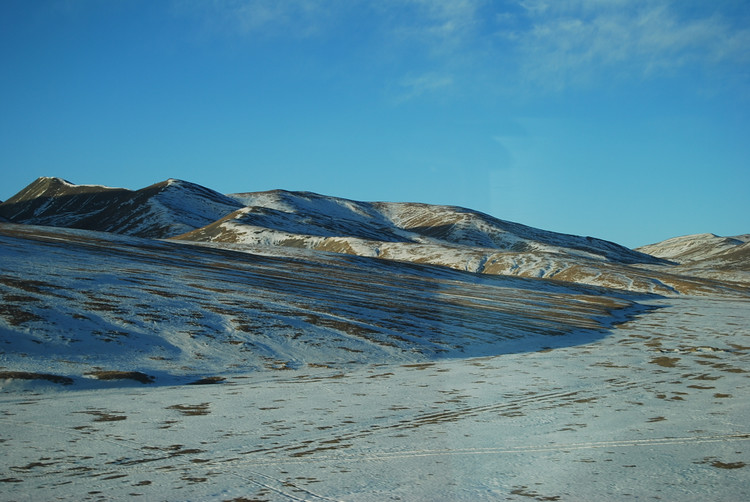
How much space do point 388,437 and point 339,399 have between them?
6.40 m

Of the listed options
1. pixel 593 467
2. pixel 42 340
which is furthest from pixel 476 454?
pixel 42 340

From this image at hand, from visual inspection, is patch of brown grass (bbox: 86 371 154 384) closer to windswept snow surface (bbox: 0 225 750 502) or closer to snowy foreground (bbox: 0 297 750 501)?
windswept snow surface (bbox: 0 225 750 502)

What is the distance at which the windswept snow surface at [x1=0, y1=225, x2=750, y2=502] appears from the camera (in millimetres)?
11953

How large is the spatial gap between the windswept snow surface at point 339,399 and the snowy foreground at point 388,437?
72 millimetres

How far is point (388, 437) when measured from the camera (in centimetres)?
1575

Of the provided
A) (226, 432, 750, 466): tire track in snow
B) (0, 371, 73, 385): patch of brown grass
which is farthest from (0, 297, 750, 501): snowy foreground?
(0, 371, 73, 385): patch of brown grass

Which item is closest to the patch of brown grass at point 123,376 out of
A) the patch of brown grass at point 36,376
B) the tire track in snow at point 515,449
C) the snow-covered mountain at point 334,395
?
the snow-covered mountain at point 334,395

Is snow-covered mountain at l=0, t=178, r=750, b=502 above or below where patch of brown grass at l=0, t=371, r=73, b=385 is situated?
above

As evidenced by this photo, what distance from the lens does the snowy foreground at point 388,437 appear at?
11.5m

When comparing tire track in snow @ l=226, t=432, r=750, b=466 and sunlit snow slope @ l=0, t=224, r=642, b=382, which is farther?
sunlit snow slope @ l=0, t=224, r=642, b=382

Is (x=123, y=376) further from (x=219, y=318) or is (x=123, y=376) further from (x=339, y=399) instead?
(x=219, y=318)

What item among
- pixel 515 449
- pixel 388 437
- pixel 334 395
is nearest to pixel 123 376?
pixel 334 395

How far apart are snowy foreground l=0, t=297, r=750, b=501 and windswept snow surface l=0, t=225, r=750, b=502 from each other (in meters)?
0.07

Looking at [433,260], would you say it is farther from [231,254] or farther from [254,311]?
[254,311]
